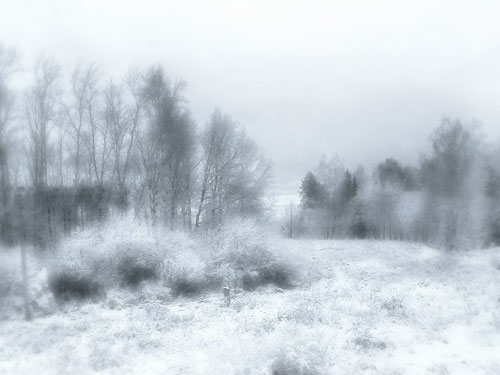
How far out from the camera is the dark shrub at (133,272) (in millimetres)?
16214

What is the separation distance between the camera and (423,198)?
4344 cm

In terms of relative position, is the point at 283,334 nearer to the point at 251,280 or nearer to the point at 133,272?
the point at 251,280

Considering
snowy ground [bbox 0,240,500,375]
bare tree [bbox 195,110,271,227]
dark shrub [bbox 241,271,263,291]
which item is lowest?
dark shrub [bbox 241,271,263,291]

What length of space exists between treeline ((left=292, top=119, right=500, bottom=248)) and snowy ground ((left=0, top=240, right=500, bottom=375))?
21.8m

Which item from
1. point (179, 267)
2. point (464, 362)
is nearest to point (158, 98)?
point (179, 267)

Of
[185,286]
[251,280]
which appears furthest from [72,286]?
[251,280]

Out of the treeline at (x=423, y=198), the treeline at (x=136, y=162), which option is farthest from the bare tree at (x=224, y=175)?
the treeline at (x=423, y=198)

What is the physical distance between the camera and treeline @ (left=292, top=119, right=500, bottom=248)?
36625 mm

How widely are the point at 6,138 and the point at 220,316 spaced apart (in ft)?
48.8

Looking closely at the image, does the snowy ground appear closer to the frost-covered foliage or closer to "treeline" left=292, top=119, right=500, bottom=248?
the frost-covered foliage

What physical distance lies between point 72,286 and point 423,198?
Result: 38517 millimetres

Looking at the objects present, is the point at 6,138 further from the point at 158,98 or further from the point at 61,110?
the point at 158,98

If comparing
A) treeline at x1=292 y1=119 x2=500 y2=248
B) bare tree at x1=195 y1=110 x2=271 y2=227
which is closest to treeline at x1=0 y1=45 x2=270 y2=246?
bare tree at x1=195 y1=110 x2=271 y2=227

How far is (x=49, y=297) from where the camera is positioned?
13953 mm
